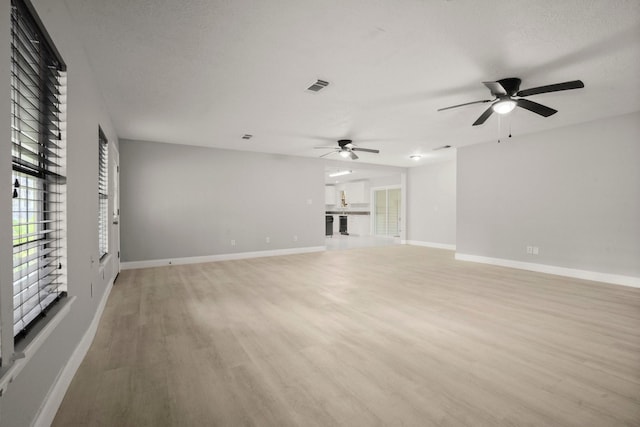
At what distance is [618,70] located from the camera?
9.92ft

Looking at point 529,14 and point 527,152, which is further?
point 527,152

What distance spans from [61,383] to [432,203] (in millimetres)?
8936

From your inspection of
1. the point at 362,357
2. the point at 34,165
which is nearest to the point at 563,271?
the point at 362,357

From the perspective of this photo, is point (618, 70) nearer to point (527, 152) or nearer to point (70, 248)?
point (527, 152)

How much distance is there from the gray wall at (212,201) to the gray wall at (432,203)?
337 cm

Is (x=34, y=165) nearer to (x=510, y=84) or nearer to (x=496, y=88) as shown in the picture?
(x=496, y=88)

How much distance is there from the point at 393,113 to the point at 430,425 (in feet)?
12.6

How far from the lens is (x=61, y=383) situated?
5.79ft

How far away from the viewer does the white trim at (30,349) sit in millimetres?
1032

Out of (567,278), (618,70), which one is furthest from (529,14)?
(567,278)

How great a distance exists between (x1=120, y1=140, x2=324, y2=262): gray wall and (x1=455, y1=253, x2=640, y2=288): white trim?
398 cm

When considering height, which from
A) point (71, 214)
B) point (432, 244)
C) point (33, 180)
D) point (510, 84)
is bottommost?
point (432, 244)

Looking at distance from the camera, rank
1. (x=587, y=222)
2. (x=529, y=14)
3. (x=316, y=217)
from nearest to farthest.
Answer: (x=529, y=14) → (x=587, y=222) → (x=316, y=217)

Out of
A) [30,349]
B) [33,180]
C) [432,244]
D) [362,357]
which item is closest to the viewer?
[30,349]
